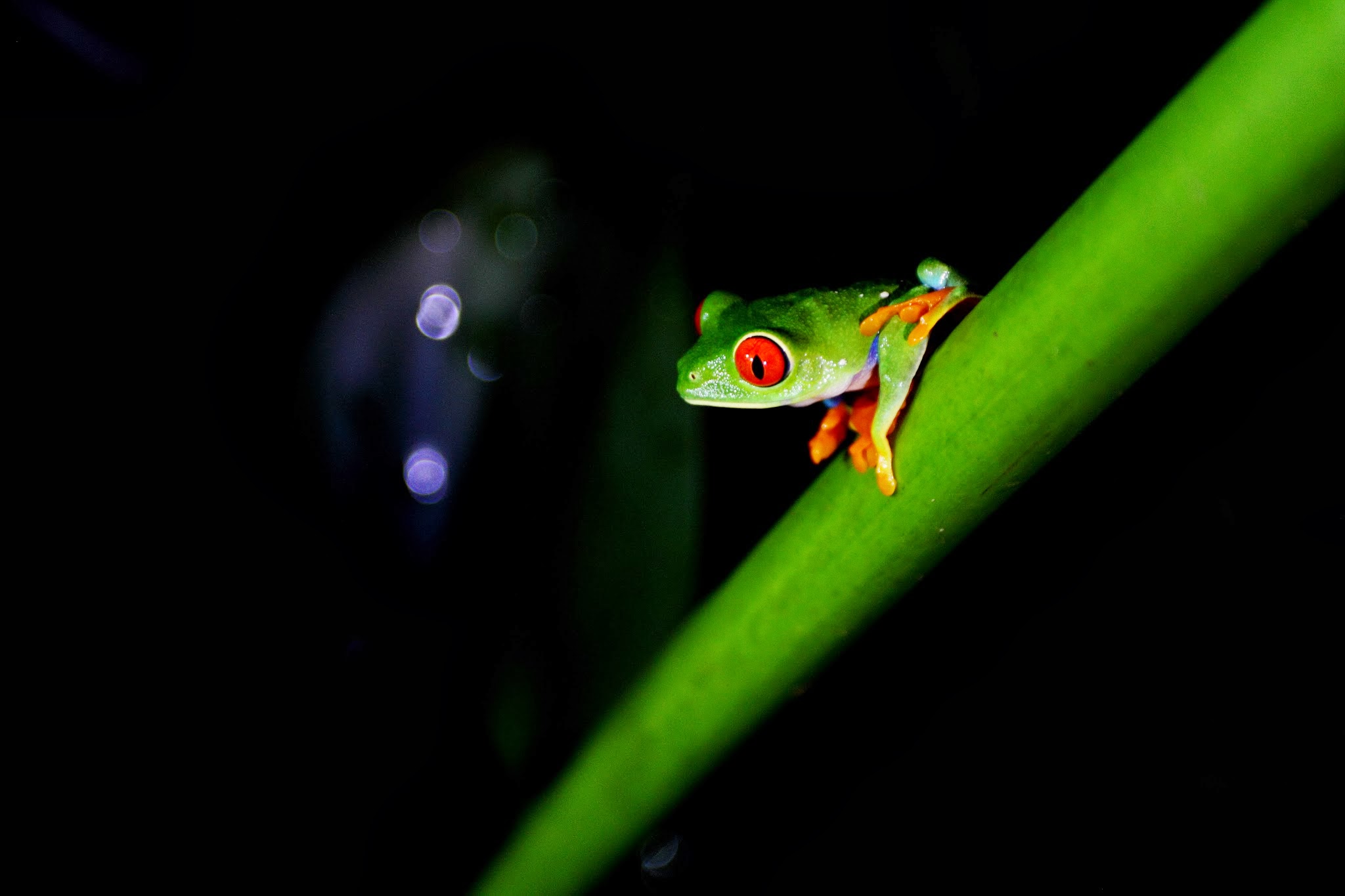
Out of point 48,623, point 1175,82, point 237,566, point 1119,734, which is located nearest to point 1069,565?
point 1119,734

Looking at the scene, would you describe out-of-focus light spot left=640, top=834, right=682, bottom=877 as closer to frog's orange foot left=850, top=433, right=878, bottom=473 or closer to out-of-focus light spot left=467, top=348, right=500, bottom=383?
out-of-focus light spot left=467, top=348, right=500, bottom=383

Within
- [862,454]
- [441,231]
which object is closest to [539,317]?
[441,231]

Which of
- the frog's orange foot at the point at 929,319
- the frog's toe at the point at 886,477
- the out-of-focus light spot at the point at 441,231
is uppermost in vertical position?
the out-of-focus light spot at the point at 441,231

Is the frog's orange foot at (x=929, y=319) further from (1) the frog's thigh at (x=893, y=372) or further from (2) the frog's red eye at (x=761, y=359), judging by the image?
(2) the frog's red eye at (x=761, y=359)

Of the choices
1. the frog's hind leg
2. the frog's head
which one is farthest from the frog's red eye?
the frog's hind leg

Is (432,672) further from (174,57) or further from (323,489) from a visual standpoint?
(174,57)

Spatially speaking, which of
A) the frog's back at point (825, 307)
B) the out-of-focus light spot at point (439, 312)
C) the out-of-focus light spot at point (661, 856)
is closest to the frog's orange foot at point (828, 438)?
the frog's back at point (825, 307)
